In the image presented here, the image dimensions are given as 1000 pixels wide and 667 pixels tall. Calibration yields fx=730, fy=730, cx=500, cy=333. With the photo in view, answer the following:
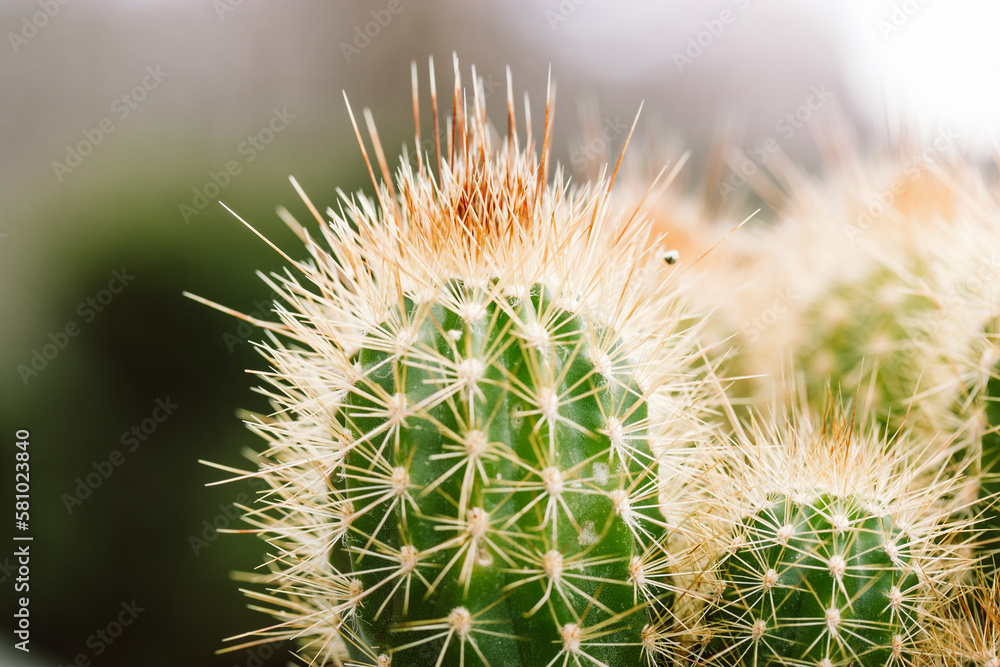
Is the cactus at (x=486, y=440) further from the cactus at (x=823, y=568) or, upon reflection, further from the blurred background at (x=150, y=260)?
the blurred background at (x=150, y=260)
